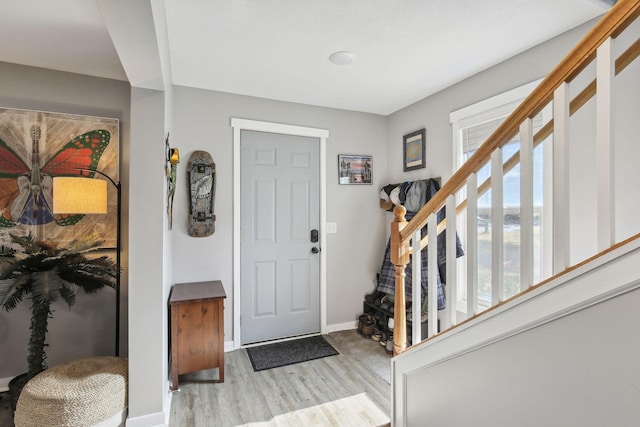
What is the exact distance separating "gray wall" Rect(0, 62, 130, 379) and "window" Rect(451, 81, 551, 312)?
2.73 meters

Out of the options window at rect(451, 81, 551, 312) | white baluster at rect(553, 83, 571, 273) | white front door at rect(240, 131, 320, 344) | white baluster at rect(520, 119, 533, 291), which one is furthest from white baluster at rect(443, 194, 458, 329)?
white front door at rect(240, 131, 320, 344)

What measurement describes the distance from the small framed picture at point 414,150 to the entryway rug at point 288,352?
6.46 feet

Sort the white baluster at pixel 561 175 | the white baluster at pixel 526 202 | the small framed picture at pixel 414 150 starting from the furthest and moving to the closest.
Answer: the small framed picture at pixel 414 150
the white baluster at pixel 526 202
the white baluster at pixel 561 175

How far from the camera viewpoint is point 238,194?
2.94m

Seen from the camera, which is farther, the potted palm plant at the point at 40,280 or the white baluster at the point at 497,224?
the potted palm plant at the point at 40,280

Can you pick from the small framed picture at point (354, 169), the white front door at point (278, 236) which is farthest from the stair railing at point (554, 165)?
the small framed picture at point (354, 169)

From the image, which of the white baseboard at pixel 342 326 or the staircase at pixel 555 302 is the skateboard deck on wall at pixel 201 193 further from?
the staircase at pixel 555 302

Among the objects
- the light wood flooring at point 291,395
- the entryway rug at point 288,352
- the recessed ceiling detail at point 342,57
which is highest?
the recessed ceiling detail at point 342,57

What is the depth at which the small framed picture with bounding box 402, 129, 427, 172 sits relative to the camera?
121 inches

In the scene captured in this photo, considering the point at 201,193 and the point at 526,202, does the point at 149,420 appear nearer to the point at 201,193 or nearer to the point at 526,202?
the point at 201,193

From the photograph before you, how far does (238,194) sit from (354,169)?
1298 millimetres

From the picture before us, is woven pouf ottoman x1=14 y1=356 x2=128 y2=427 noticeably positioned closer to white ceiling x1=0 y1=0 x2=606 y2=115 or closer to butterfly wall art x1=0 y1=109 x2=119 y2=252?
butterfly wall art x1=0 y1=109 x2=119 y2=252

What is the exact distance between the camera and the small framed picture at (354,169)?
11.2 ft

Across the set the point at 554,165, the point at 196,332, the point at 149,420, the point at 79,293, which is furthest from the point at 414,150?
the point at 79,293
